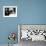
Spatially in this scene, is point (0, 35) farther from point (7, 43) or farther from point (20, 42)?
point (20, 42)

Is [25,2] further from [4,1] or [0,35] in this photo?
[0,35]

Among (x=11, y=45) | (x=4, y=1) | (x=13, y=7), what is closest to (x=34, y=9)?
(x=13, y=7)

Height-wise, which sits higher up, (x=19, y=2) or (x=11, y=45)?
(x=19, y=2)

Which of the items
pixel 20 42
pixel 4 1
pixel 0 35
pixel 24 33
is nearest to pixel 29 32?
pixel 24 33

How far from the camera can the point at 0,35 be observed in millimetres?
3730

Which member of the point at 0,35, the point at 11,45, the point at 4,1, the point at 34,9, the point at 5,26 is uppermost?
the point at 4,1

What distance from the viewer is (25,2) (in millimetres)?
3709

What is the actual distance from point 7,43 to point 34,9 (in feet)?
4.07

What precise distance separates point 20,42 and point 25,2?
1142mm

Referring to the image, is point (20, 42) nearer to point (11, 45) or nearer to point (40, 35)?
point (11, 45)

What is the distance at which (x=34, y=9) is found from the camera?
3717 millimetres

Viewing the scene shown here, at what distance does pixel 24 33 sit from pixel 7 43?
572 mm

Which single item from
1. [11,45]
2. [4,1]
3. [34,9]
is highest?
[4,1]

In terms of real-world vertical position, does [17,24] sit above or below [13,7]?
below
